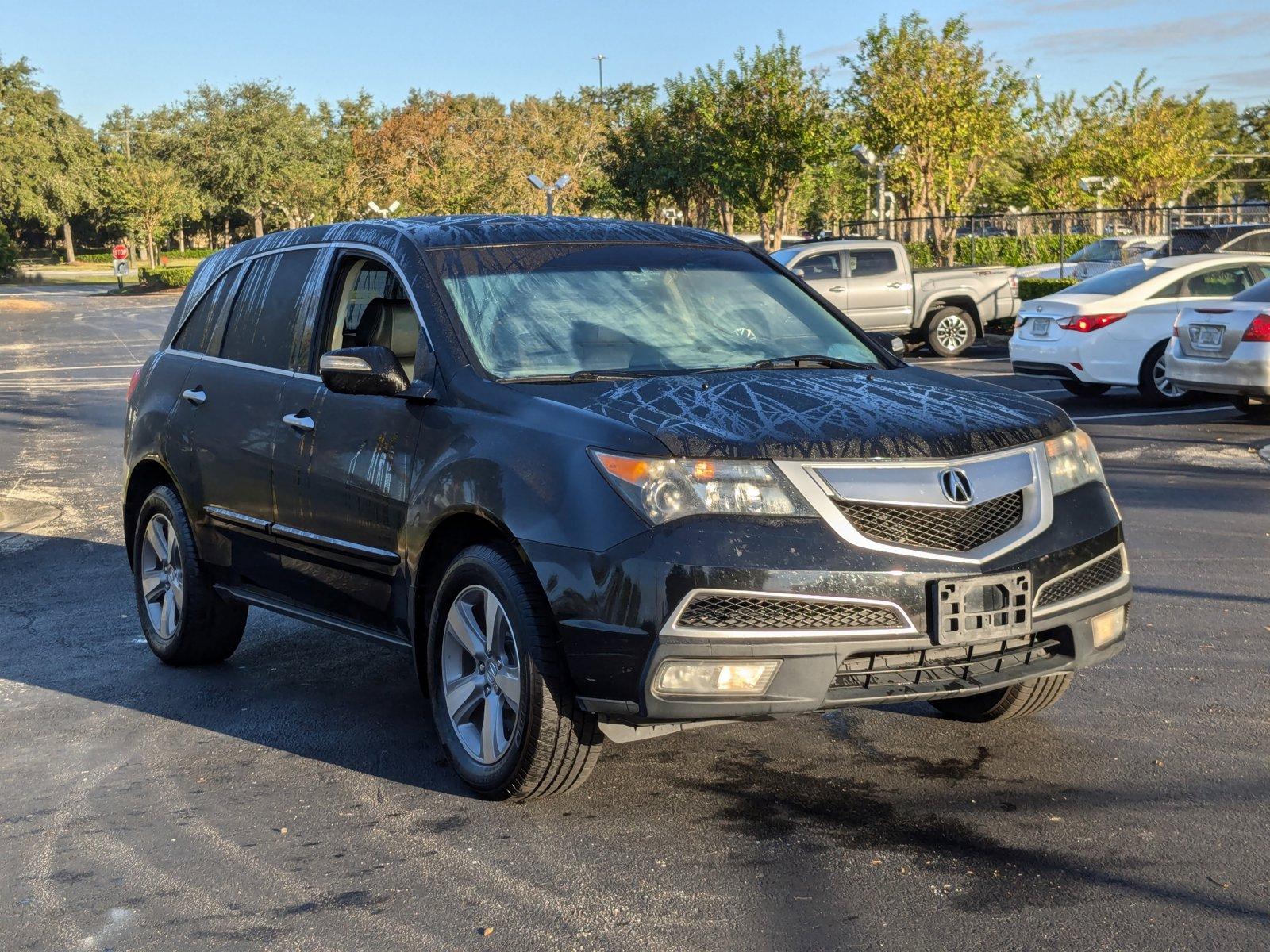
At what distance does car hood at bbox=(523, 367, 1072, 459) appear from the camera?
4355 mm

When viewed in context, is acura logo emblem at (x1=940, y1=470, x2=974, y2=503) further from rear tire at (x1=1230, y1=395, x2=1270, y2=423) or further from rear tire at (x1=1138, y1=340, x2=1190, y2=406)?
rear tire at (x1=1138, y1=340, x2=1190, y2=406)

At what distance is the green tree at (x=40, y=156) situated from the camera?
8456cm

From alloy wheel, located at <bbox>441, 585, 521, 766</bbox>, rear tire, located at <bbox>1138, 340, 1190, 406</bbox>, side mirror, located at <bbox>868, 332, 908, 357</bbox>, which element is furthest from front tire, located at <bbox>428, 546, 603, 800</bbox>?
rear tire, located at <bbox>1138, 340, 1190, 406</bbox>

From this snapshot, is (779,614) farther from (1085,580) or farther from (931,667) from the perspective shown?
(1085,580)

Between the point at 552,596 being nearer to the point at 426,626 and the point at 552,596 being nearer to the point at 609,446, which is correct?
the point at 609,446

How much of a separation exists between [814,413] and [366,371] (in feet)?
5.12

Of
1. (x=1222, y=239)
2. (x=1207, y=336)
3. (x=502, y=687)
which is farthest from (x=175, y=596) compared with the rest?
(x=1222, y=239)

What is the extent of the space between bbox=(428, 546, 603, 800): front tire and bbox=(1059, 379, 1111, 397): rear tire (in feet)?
45.8

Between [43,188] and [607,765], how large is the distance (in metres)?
88.6

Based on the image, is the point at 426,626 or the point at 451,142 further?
the point at 451,142

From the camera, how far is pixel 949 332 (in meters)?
25.2

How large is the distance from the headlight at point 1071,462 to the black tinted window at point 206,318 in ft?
12.1

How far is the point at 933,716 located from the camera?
18.8 ft

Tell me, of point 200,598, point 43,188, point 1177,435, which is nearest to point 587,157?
point 43,188
